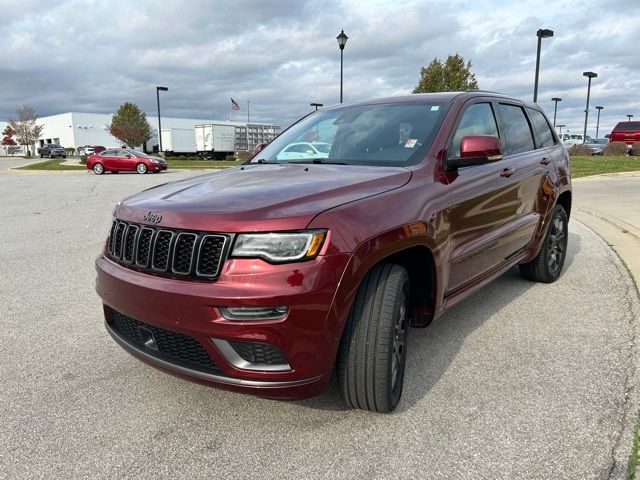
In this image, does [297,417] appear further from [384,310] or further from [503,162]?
[503,162]

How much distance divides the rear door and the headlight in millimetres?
1158

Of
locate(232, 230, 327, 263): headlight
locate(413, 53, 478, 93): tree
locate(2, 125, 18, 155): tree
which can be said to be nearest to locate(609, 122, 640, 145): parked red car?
locate(413, 53, 478, 93): tree

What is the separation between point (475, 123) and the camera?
370cm

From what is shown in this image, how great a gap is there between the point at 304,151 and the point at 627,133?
35394 mm

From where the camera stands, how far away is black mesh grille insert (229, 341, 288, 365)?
7.41ft

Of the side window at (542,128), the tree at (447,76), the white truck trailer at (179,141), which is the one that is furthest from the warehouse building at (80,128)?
the side window at (542,128)

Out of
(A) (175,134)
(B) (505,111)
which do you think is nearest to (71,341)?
(B) (505,111)

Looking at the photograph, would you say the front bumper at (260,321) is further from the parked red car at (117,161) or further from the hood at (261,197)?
the parked red car at (117,161)

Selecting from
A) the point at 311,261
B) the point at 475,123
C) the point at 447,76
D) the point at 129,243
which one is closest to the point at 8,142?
the point at 447,76

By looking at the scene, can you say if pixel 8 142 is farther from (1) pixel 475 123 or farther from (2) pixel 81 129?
(1) pixel 475 123

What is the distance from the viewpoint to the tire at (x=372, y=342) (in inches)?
95.0

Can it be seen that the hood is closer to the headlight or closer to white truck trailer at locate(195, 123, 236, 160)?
the headlight

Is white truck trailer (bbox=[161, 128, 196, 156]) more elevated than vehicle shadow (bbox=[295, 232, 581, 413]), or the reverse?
white truck trailer (bbox=[161, 128, 196, 156])

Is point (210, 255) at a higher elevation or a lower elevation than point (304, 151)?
lower
